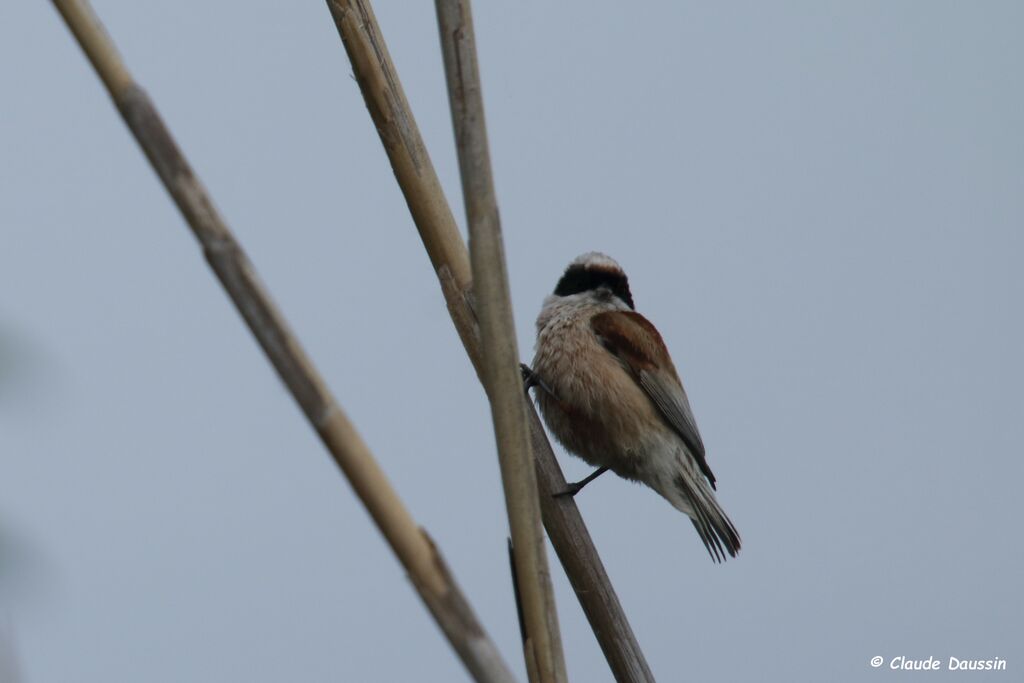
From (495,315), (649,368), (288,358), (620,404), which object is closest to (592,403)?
(620,404)

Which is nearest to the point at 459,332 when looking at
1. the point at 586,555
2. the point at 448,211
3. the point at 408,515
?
the point at 448,211

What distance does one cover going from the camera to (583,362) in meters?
3.60

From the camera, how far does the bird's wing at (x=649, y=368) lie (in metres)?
3.64

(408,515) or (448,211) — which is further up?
(448,211)

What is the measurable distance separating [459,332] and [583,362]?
1.70 meters

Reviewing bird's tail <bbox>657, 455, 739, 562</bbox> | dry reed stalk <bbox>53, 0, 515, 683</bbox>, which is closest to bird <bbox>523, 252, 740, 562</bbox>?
bird's tail <bbox>657, 455, 739, 562</bbox>

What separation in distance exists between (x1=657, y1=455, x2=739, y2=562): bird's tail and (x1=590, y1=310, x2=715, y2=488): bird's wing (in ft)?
0.26

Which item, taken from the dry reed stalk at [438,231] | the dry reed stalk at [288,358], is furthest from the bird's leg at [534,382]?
the dry reed stalk at [288,358]

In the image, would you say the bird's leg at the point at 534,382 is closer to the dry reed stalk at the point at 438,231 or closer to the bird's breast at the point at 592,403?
the bird's breast at the point at 592,403

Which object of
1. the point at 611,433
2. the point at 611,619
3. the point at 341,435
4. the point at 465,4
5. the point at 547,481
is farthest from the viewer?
the point at 611,433

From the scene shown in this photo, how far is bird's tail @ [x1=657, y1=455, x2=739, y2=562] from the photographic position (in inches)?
133

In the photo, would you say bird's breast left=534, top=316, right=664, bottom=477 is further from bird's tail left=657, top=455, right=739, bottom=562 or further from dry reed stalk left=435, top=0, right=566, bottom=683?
dry reed stalk left=435, top=0, right=566, bottom=683

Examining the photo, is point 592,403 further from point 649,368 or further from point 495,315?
point 495,315

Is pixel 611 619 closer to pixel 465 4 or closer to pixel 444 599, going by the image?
pixel 444 599
